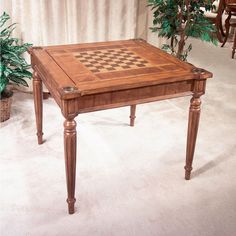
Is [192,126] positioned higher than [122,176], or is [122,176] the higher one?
[192,126]

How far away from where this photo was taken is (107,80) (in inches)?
58.2

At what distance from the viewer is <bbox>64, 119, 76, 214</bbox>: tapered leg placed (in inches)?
56.0

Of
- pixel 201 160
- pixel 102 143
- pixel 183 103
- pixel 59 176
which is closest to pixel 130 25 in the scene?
pixel 183 103

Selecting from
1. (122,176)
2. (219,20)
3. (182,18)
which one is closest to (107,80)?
(122,176)

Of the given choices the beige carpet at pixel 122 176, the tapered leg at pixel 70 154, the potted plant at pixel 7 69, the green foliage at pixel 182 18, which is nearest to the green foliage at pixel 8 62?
the potted plant at pixel 7 69

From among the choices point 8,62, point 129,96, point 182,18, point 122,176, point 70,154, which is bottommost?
point 122,176

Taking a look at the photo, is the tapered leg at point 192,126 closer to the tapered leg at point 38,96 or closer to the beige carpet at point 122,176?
the beige carpet at point 122,176

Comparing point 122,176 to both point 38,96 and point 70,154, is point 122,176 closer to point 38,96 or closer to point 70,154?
point 70,154

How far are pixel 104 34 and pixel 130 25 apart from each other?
283 mm

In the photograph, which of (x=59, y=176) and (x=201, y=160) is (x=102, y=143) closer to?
(x=59, y=176)

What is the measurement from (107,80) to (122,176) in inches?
27.6

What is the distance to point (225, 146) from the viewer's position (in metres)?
2.29

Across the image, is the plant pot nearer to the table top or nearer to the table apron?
the table top

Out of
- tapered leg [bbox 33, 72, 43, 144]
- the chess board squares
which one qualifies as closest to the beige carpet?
tapered leg [bbox 33, 72, 43, 144]
